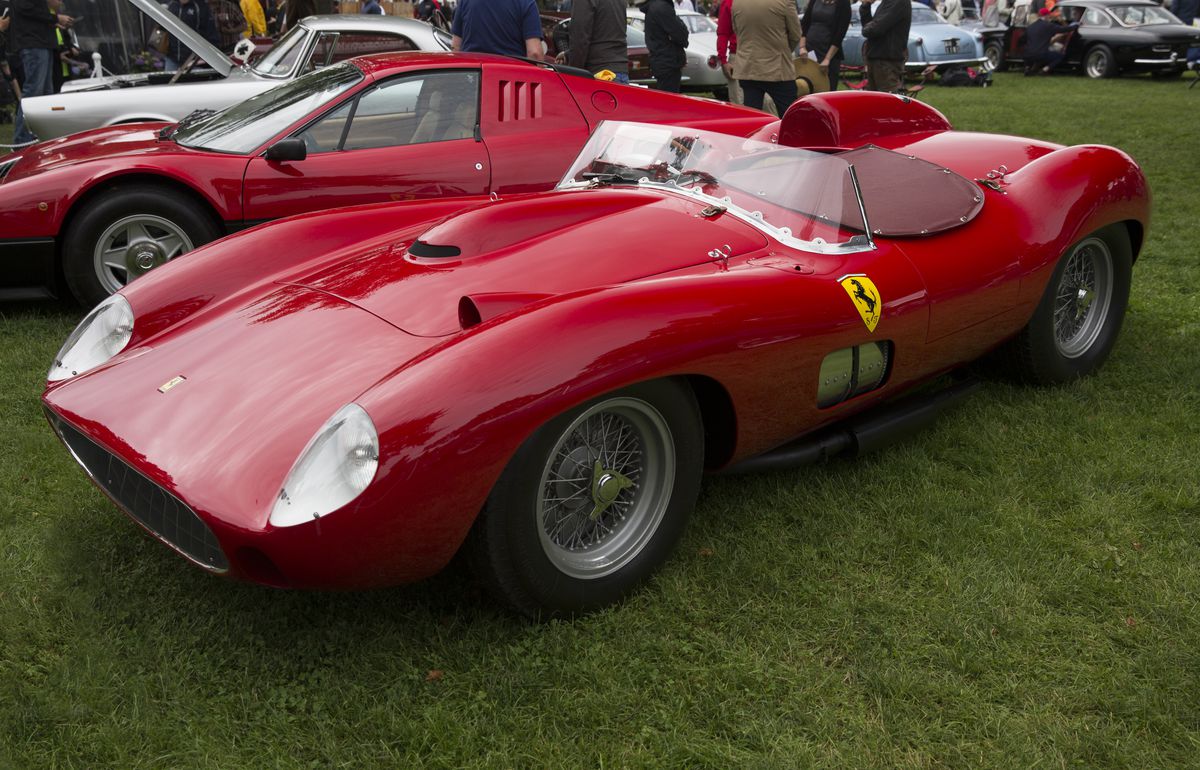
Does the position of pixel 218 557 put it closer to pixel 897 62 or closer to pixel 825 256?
pixel 825 256

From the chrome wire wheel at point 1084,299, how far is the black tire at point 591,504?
2.18 m

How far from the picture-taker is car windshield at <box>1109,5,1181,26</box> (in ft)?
57.6

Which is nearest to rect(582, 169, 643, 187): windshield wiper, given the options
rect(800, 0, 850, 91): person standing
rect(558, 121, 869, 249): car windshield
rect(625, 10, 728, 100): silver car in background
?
rect(558, 121, 869, 249): car windshield

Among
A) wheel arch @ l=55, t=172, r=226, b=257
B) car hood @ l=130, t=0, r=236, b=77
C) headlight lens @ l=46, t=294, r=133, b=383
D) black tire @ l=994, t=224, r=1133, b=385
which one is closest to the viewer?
headlight lens @ l=46, t=294, r=133, b=383

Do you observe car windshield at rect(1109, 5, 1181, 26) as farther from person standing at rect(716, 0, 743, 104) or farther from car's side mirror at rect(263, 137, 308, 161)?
car's side mirror at rect(263, 137, 308, 161)

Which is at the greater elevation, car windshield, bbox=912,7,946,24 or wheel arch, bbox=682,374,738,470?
car windshield, bbox=912,7,946,24

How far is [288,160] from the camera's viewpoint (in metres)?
5.28

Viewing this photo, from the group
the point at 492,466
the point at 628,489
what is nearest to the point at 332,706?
the point at 492,466

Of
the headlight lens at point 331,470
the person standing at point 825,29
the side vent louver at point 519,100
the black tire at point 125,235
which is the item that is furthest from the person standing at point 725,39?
the headlight lens at point 331,470

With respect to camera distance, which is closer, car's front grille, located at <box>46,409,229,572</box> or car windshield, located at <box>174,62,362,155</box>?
car's front grille, located at <box>46,409,229,572</box>

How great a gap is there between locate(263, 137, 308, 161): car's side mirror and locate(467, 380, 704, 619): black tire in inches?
126

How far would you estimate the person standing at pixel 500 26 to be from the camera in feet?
23.8

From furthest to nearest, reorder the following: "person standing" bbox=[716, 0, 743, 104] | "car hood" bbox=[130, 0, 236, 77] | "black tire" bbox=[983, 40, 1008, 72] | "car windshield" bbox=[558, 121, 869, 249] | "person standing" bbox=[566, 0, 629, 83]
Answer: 1. "black tire" bbox=[983, 40, 1008, 72]
2. "person standing" bbox=[716, 0, 743, 104]
3. "person standing" bbox=[566, 0, 629, 83]
4. "car hood" bbox=[130, 0, 236, 77]
5. "car windshield" bbox=[558, 121, 869, 249]

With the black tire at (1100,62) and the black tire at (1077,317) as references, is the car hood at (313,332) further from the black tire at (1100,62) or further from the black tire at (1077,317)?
the black tire at (1100,62)
